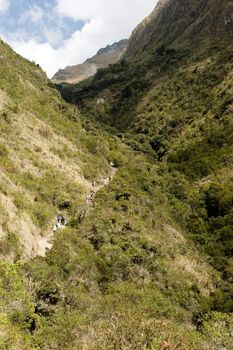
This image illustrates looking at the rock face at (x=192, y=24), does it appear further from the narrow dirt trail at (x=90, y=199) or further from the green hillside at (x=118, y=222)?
the narrow dirt trail at (x=90, y=199)

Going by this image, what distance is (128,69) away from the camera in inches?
6284

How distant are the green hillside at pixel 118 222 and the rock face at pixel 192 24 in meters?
22.0

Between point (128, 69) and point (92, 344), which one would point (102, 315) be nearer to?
point (92, 344)

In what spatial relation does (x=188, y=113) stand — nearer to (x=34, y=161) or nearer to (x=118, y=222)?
(x=34, y=161)

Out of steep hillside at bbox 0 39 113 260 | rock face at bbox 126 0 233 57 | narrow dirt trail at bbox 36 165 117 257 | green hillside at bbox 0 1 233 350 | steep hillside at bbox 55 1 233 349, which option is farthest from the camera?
rock face at bbox 126 0 233 57

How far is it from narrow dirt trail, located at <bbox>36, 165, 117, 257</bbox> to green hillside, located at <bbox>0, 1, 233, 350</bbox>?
0.24 m

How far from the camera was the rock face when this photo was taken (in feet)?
436

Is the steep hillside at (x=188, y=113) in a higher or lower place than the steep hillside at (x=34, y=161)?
lower

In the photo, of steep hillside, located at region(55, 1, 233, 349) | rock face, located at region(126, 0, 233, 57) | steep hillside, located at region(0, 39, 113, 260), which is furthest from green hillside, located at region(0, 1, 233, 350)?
rock face, located at region(126, 0, 233, 57)

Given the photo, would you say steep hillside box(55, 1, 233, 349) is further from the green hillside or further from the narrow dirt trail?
the narrow dirt trail

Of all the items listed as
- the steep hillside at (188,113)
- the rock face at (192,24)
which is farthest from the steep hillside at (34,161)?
the rock face at (192,24)

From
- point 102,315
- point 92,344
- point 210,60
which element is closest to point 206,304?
→ point 102,315

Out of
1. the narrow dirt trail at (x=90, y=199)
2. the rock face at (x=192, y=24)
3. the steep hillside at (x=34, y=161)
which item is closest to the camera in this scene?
the narrow dirt trail at (x=90, y=199)

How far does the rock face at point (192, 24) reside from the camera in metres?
133
